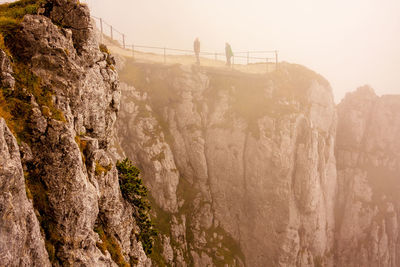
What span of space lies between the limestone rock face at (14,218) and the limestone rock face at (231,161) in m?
28.9

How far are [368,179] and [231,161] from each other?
35.9m

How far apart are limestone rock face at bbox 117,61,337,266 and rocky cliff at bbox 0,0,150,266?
22.4m

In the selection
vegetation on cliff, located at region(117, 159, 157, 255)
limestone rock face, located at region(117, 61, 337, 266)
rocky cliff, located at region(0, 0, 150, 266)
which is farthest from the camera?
limestone rock face, located at region(117, 61, 337, 266)

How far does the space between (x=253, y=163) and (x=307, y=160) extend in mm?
9917

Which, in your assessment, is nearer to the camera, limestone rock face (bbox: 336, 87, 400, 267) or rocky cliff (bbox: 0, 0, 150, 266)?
rocky cliff (bbox: 0, 0, 150, 266)

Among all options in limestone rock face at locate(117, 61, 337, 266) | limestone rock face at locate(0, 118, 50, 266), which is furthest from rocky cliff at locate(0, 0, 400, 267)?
limestone rock face at locate(117, 61, 337, 266)

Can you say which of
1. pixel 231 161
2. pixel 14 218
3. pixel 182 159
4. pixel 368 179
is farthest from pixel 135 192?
pixel 368 179

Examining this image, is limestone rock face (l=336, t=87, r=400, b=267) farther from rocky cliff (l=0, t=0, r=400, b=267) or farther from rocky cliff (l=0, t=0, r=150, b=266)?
rocky cliff (l=0, t=0, r=150, b=266)

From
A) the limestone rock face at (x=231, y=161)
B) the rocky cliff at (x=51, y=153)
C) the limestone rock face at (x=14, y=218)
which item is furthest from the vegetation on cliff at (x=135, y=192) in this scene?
the limestone rock face at (x=231, y=161)

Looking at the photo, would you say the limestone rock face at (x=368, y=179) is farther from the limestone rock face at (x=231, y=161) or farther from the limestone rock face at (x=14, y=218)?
the limestone rock face at (x=14, y=218)

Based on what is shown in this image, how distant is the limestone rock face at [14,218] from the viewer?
9.55 m

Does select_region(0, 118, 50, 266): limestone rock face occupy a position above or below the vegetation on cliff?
above

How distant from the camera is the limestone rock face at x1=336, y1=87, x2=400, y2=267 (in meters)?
49.9

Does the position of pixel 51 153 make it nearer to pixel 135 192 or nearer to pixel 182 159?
pixel 135 192
